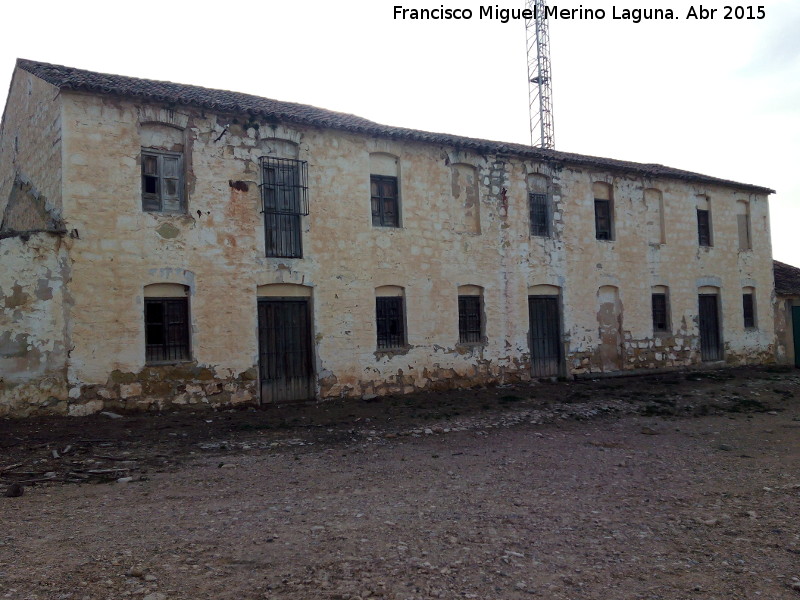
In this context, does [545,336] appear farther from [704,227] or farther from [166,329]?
[166,329]

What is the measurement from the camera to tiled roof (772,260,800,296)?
22.8 m

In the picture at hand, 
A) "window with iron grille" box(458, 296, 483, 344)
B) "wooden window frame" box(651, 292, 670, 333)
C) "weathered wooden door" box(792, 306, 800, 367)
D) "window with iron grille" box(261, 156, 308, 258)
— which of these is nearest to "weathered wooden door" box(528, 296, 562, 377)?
"window with iron grille" box(458, 296, 483, 344)

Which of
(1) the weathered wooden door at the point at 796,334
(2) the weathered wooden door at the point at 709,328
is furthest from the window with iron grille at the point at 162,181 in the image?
(1) the weathered wooden door at the point at 796,334

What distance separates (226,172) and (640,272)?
12.6 meters

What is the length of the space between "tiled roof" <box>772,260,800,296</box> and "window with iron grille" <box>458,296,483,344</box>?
13311mm

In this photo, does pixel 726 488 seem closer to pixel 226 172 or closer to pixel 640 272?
pixel 226 172

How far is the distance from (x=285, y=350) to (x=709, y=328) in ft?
48.1

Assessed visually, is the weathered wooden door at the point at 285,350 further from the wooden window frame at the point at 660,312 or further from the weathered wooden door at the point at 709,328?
the weathered wooden door at the point at 709,328

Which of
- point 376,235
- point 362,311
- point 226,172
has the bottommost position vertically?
point 362,311

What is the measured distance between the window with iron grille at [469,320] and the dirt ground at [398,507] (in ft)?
13.4

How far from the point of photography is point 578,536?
5270 millimetres

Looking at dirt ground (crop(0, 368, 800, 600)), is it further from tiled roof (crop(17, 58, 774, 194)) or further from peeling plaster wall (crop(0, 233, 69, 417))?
tiled roof (crop(17, 58, 774, 194))

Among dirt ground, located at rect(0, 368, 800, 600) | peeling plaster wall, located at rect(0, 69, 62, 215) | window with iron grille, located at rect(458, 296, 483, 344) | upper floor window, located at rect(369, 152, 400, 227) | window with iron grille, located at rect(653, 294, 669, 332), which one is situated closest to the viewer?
dirt ground, located at rect(0, 368, 800, 600)

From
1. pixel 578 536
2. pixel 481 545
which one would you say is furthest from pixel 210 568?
pixel 578 536
